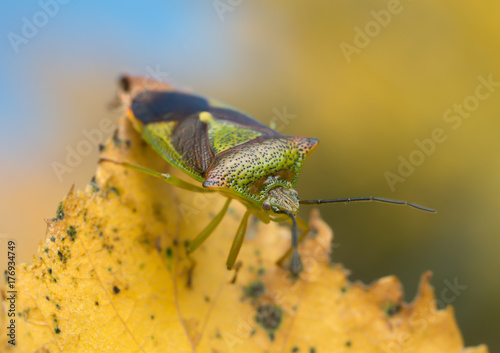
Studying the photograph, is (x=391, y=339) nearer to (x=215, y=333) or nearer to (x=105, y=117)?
(x=215, y=333)

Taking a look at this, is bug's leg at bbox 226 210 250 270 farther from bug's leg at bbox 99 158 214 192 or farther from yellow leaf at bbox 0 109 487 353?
bug's leg at bbox 99 158 214 192

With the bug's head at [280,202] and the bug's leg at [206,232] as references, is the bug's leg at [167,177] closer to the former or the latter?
the bug's leg at [206,232]

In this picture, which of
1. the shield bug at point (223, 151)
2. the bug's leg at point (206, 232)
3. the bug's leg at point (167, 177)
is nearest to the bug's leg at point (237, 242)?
the shield bug at point (223, 151)

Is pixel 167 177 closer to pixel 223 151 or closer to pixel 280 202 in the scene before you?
pixel 223 151

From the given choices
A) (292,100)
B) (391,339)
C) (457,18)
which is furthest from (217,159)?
(457,18)

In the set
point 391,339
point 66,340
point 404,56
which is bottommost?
point 66,340

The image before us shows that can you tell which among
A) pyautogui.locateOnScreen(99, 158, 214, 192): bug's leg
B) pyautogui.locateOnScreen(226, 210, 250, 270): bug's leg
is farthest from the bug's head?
pyautogui.locateOnScreen(99, 158, 214, 192): bug's leg

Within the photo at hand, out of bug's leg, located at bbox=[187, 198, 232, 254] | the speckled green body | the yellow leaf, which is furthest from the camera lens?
the speckled green body
